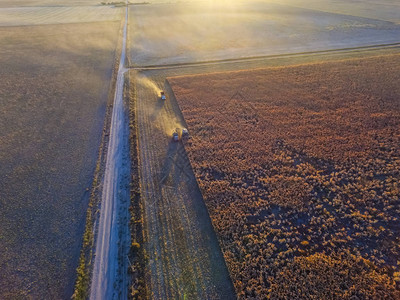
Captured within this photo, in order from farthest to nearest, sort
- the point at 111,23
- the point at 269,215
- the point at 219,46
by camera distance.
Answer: the point at 111,23 → the point at 219,46 → the point at 269,215

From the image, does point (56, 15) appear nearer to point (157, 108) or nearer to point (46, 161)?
point (157, 108)

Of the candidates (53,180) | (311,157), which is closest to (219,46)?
(311,157)

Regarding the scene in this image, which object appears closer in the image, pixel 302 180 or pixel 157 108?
pixel 302 180

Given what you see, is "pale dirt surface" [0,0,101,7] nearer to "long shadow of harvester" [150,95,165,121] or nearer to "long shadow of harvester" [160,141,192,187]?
"long shadow of harvester" [150,95,165,121]

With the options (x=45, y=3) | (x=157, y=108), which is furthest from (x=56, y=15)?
(x=157, y=108)

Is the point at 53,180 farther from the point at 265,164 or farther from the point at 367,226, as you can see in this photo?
the point at 367,226
